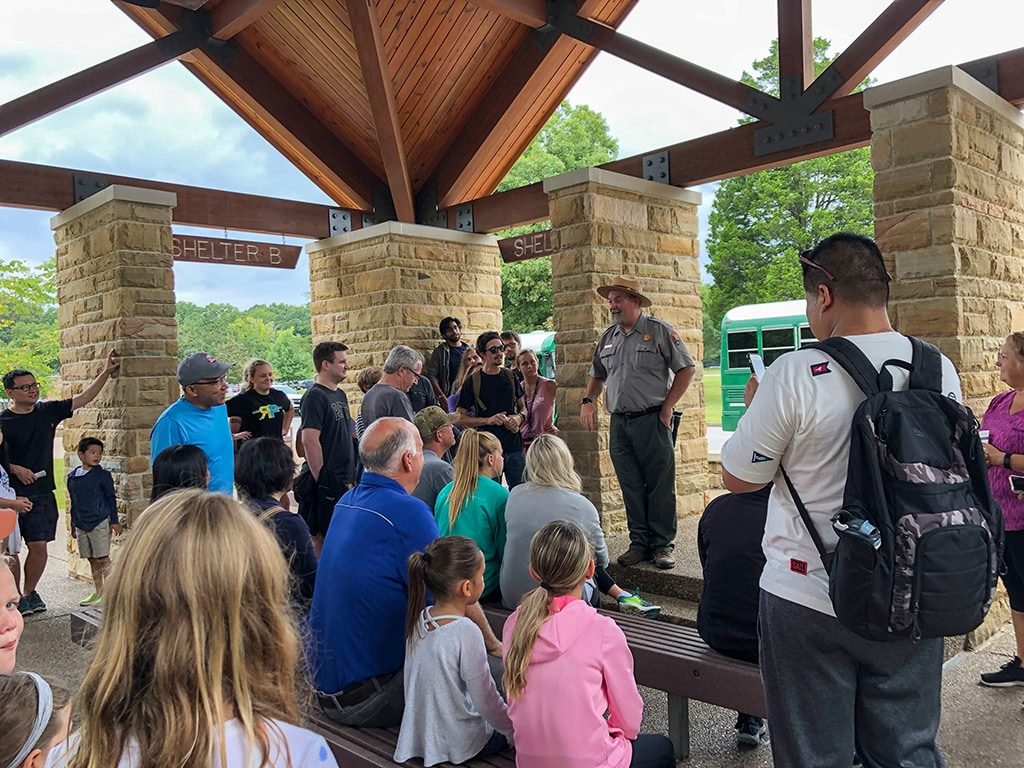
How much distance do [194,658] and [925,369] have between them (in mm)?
1541

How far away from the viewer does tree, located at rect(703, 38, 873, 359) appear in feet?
72.9

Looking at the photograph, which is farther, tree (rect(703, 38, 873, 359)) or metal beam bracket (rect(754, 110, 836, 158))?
tree (rect(703, 38, 873, 359))

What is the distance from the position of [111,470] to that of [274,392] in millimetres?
1322

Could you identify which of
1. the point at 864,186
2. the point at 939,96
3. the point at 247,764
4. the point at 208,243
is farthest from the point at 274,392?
the point at 864,186

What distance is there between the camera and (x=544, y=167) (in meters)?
25.5

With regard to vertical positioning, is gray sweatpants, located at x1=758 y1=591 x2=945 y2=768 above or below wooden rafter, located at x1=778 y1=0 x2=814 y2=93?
below

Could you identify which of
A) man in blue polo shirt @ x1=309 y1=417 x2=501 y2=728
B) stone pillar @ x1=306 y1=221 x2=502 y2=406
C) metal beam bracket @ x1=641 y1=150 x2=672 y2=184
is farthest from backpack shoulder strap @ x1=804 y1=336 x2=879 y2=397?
stone pillar @ x1=306 y1=221 x2=502 y2=406

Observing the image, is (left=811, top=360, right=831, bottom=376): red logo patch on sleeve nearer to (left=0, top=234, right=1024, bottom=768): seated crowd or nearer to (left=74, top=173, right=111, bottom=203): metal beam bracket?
(left=0, top=234, right=1024, bottom=768): seated crowd

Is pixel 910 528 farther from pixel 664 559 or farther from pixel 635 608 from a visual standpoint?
pixel 664 559

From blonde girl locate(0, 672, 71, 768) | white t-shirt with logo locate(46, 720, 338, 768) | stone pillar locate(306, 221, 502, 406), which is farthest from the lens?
stone pillar locate(306, 221, 502, 406)

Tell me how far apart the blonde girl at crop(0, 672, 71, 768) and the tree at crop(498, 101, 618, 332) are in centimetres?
2089

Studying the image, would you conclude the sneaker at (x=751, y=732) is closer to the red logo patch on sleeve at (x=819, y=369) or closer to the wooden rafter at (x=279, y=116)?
the red logo patch on sleeve at (x=819, y=369)

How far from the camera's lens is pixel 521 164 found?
82.8 ft

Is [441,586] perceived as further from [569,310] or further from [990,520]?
[569,310]
